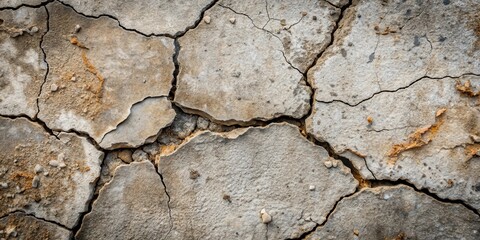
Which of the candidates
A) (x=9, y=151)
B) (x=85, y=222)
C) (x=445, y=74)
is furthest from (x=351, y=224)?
(x=9, y=151)

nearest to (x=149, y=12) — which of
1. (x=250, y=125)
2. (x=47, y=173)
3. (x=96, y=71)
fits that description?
(x=96, y=71)

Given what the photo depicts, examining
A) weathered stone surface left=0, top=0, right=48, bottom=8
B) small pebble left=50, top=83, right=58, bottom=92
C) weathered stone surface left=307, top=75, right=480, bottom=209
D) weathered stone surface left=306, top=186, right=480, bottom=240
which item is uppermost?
weathered stone surface left=307, top=75, right=480, bottom=209

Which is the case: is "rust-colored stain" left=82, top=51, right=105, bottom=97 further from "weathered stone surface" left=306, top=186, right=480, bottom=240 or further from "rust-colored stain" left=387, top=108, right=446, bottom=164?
"rust-colored stain" left=387, top=108, right=446, bottom=164

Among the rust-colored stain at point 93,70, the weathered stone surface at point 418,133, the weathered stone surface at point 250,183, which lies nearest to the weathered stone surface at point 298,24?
the weathered stone surface at point 418,133

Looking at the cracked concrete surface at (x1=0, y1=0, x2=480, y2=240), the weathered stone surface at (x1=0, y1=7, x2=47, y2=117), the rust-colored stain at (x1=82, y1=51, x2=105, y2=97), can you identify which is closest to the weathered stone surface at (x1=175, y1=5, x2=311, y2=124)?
the cracked concrete surface at (x1=0, y1=0, x2=480, y2=240)

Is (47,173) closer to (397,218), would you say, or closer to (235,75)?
(235,75)

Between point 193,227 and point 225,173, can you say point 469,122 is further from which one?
point 193,227

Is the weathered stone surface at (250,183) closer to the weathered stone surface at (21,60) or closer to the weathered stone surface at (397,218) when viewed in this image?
the weathered stone surface at (397,218)

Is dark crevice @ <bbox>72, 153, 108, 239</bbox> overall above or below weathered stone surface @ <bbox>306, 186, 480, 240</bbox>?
below
